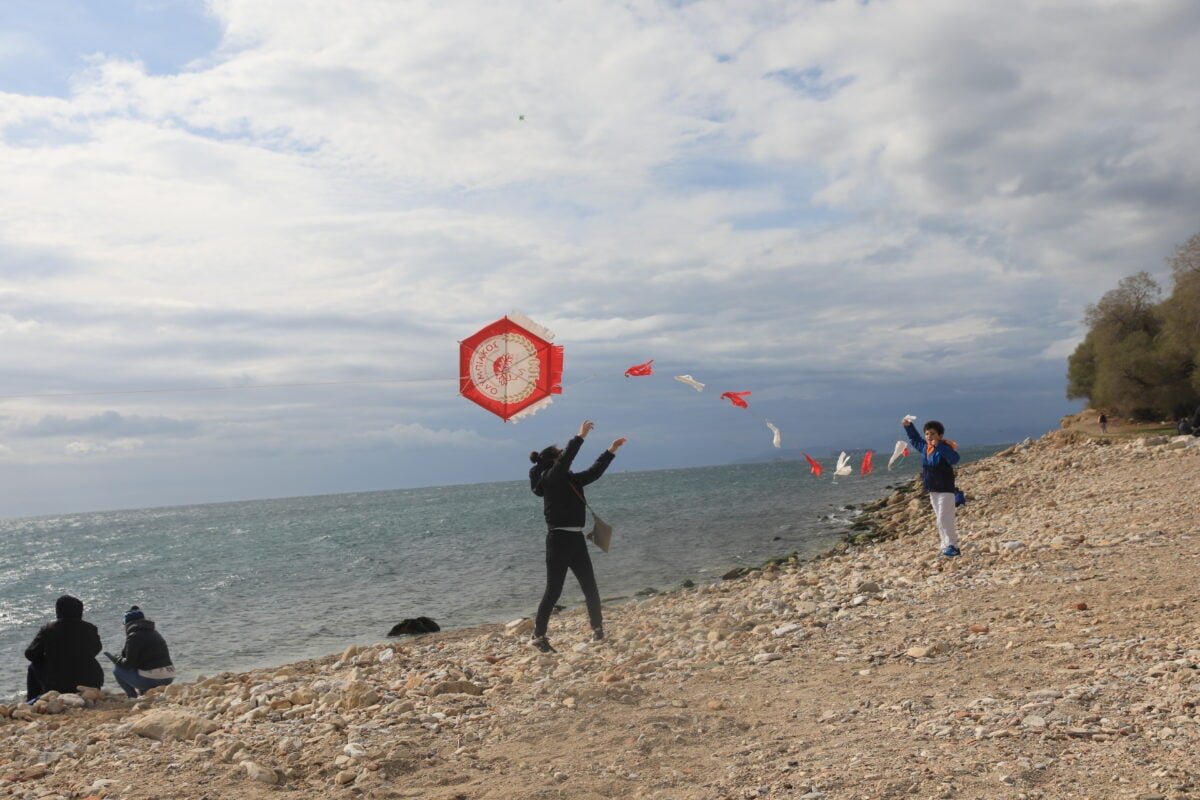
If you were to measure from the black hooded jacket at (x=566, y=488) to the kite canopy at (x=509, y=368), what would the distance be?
2.77 feet

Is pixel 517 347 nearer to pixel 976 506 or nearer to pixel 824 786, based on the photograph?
pixel 824 786

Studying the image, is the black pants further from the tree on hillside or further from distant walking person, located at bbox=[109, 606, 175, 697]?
the tree on hillside

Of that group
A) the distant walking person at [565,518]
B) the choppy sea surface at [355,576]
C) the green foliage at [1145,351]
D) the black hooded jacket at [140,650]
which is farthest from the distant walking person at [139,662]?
the green foliage at [1145,351]

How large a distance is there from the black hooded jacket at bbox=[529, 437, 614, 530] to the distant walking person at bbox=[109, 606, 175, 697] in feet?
18.7

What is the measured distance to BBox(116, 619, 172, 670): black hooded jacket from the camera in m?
10.4

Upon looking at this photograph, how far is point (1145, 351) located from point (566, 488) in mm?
44092

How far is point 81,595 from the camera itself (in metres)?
30.0

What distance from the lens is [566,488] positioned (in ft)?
28.8

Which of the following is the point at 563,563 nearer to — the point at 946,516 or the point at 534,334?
the point at 534,334

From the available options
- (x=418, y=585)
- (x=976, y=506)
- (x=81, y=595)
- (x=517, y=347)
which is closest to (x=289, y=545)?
(x=81, y=595)

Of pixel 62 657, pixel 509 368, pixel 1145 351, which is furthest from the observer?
pixel 1145 351

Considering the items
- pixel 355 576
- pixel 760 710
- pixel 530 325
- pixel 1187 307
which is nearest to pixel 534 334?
pixel 530 325

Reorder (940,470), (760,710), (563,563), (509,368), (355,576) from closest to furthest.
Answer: (760,710) < (563,563) < (509,368) < (940,470) < (355,576)

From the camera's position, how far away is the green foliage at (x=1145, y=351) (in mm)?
36375
